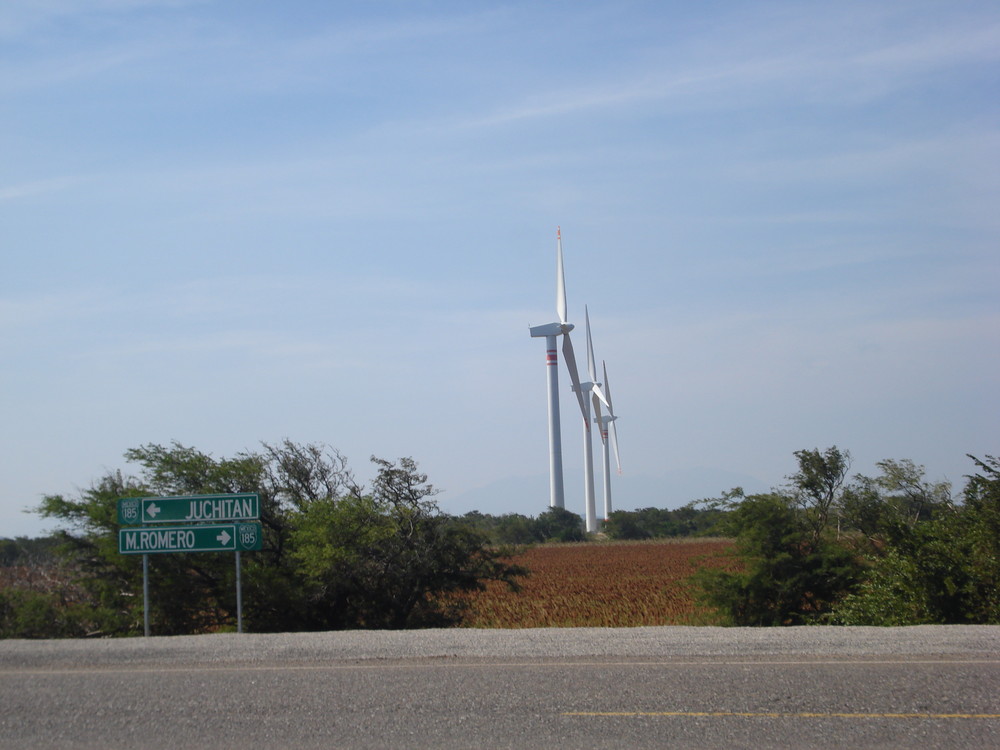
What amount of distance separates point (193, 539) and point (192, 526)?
22cm

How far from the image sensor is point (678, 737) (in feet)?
23.7

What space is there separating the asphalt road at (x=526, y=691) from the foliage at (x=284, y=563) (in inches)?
236

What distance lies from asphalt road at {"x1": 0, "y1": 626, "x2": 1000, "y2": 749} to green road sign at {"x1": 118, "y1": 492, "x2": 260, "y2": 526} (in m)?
3.85

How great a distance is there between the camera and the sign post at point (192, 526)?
52.8 ft

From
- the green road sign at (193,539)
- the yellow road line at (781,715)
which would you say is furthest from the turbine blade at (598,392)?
the yellow road line at (781,715)

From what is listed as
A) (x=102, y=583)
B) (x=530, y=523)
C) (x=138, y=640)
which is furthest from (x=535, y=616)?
(x=530, y=523)

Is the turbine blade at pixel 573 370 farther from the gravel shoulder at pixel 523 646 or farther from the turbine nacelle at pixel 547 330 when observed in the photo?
the gravel shoulder at pixel 523 646

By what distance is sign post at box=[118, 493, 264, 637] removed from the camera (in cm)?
1609

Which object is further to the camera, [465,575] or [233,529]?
[465,575]

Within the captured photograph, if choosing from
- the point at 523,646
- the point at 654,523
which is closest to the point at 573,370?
the point at 654,523

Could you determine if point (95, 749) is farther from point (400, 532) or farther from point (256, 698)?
point (400, 532)

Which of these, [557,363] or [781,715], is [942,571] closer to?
[781,715]

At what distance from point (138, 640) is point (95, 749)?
249 inches

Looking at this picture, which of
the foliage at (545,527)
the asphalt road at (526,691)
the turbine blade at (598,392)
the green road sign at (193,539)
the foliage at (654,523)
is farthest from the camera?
the foliage at (654,523)
